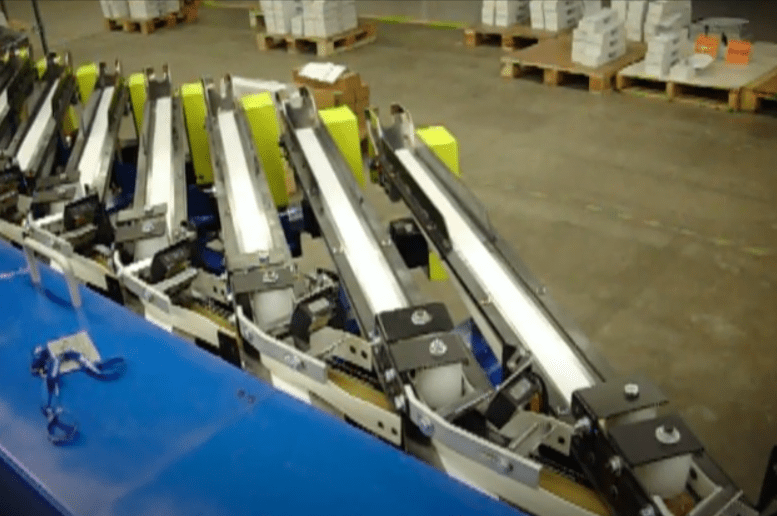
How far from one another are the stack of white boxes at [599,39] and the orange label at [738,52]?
38.4 inches

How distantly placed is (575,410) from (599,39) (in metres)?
6.30

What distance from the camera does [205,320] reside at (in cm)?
222

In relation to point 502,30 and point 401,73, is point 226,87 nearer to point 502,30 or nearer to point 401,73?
point 401,73

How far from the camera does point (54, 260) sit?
215 cm

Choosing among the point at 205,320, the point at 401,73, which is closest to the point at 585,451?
the point at 205,320

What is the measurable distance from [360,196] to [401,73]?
607 cm

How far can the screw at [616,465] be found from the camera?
1483 millimetres

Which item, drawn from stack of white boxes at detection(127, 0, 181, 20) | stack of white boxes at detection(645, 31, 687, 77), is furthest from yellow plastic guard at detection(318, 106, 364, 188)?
stack of white boxes at detection(127, 0, 181, 20)

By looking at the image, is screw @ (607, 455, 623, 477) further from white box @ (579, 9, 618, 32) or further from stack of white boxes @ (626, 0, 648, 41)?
stack of white boxes @ (626, 0, 648, 41)

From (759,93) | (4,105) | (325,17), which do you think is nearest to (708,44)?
(759,93)

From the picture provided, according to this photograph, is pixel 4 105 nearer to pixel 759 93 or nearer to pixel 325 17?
pixel 325 17

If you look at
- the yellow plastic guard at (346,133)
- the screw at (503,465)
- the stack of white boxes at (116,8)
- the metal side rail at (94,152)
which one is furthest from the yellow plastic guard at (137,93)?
the stack of white boxes at (116,8)

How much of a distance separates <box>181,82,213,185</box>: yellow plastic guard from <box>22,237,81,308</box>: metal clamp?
1.67 meters

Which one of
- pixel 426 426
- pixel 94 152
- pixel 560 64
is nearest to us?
pixel 426 426
